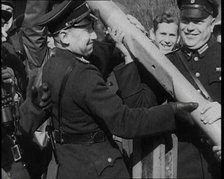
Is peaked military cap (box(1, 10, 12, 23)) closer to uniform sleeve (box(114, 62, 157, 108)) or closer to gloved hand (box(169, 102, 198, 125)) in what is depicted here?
uniform sleeve (box(114, 62, 157, 108))

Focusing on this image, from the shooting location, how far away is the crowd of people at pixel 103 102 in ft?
10.5

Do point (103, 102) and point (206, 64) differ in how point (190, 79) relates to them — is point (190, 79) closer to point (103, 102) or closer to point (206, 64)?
point (206, 64)

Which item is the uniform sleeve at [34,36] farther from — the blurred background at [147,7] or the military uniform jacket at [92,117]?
the blurred background at [147,7]

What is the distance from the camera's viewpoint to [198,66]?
3779 millimetres

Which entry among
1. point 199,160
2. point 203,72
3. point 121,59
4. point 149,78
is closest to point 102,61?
point 121,59

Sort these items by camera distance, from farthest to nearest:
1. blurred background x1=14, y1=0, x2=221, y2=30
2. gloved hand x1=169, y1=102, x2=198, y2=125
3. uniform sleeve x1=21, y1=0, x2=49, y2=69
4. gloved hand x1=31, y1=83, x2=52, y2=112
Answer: blurred background x1=14, y1=0, x2=221, y2=30, uniform sleeve x1=21, y1=0, x2=49, y2=69, gloved hand x1=31, y1=83, x2=52, y2=112, gloved hand x1=169, y1=102, x2=198, y2=125

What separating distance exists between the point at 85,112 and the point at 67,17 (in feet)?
2.39

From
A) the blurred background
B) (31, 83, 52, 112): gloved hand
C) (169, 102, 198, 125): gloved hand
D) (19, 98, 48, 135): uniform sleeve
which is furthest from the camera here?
the blurred background

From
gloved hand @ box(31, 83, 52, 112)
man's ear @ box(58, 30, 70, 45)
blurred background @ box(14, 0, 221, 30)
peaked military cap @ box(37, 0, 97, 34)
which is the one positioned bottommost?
blurred background @ box(14, 0, 221, 30)

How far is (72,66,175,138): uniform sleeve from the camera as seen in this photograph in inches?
125

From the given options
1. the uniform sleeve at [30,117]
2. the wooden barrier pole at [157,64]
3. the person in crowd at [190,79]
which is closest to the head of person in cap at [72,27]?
the wooden barrier pole at [157,64]

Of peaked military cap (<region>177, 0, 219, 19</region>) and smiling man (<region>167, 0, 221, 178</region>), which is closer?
smiling man (<region>167, 0, 221, 178</region>)

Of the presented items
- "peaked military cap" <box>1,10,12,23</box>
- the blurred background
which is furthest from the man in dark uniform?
the blurred background

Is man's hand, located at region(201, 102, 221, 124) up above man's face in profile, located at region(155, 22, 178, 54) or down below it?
above
